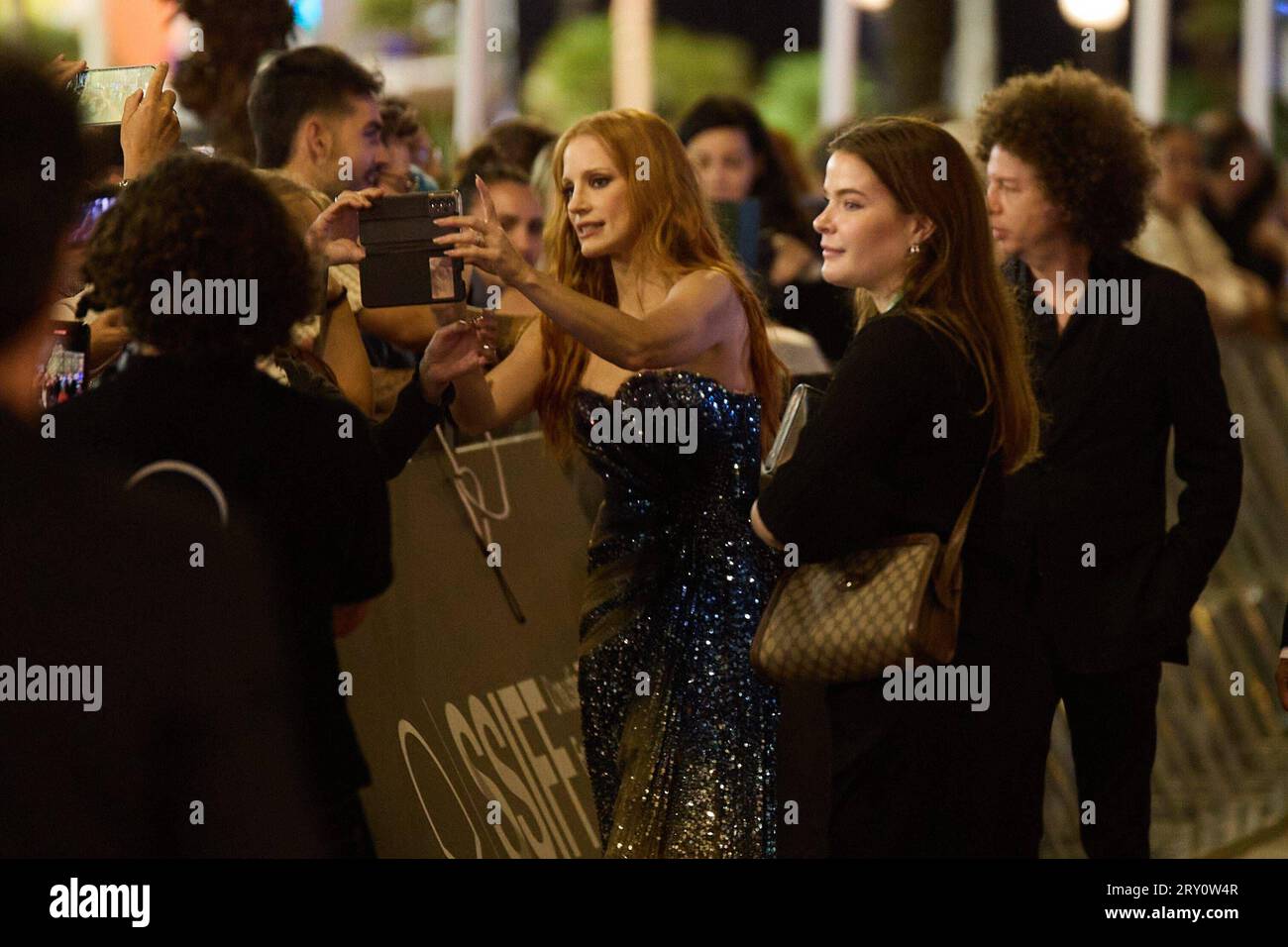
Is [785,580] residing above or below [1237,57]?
below

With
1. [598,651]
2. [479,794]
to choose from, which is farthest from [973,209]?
[479,794]

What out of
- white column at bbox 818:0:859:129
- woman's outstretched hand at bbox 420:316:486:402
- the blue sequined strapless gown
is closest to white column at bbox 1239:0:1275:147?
white column at bbox 818:0:859:129

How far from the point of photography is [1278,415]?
893 cm

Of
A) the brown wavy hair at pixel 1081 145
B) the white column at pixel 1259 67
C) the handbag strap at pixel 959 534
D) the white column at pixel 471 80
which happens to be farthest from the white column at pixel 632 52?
the handbag strap at pixel 959 534

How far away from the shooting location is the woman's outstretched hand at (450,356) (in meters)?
4.23

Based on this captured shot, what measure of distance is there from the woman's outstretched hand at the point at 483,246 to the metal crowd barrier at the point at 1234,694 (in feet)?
12.5

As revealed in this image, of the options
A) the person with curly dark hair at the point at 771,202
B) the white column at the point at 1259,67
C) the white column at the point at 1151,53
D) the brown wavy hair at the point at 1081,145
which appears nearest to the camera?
the brown wavy hair at the point at 1081,145

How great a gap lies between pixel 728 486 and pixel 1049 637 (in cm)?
84

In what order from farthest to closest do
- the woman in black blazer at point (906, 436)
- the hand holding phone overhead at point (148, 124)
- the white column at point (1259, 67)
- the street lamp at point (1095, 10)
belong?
the white column at point (1259, 67) < the street lamp at point (1095, 10) < the hand holding phone overhead at point (148, 124) < the woman in black blazer at point (906, 436)

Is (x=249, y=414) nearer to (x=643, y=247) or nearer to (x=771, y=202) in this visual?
(x=643, y=247)

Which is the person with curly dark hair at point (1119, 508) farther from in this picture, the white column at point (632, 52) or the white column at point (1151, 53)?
the white column at point (632, 52)

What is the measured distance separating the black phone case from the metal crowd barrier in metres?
3.86

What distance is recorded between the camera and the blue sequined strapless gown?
455cm

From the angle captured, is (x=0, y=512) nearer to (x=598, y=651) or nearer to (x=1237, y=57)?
(x=598, y=651)
